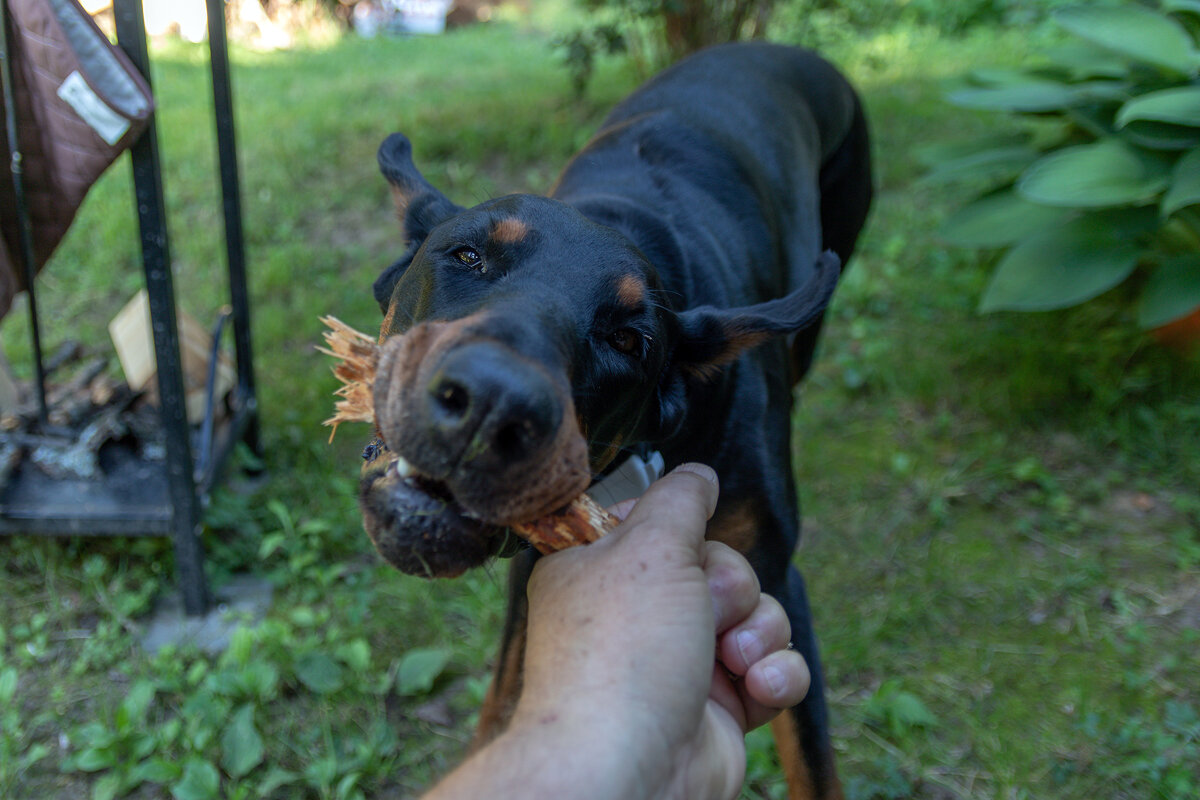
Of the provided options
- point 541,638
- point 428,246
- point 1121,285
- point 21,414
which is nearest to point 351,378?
point 428,246

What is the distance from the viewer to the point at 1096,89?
4.14 metres

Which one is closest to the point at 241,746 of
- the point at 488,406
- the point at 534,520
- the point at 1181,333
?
the point at 534,520

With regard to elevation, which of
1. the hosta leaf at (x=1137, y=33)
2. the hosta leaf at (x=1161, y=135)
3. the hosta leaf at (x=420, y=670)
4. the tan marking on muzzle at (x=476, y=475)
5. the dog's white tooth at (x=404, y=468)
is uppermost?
the hosta leaf at (x=1137, y=33)

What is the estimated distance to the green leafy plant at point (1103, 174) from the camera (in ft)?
12.2

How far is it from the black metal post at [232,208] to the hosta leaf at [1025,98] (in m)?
3.21

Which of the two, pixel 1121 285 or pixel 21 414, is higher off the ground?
pixel 1121 285

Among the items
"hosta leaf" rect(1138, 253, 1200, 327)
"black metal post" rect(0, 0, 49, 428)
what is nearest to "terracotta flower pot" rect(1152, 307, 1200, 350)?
"hosta leaf" rect(1138, 253, 1200, 327)

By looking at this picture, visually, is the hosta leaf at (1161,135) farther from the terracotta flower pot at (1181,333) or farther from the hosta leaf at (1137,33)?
the terracotta flower pot at (1181,333)

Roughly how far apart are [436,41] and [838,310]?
7.80 m

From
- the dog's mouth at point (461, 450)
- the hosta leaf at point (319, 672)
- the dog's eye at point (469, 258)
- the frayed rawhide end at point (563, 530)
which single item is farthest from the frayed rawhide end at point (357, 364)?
the hosta leaf at point (319, 672)

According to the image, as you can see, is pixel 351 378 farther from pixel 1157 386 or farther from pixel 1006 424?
pixel 1157 386

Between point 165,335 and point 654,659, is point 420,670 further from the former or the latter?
point 654,659

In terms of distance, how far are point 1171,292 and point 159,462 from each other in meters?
4.10

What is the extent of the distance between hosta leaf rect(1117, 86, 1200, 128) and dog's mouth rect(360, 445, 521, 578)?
3.24 meters
